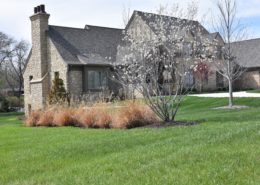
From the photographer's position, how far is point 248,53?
4122cm

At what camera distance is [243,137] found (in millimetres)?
8133

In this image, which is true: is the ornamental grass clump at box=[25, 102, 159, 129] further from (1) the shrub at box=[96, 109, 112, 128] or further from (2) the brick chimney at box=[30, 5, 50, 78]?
(2) the brick chimney at box=[30, 5, 50, 78]

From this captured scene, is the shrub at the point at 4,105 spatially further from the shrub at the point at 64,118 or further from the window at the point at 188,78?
the shrub at the point at 64,118

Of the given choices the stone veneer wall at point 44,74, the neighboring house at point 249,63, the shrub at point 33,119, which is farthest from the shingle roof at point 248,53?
the shrub at point 33,119

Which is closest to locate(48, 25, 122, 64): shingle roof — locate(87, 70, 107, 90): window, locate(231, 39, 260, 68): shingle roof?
locate(87, 70, 107, 90): window

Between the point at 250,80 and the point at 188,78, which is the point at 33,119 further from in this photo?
the point at 250,80

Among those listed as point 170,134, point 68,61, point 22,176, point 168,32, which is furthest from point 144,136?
point 68,61

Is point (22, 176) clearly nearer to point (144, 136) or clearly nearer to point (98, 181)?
point (98, 181)

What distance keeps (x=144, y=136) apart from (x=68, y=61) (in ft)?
72.8

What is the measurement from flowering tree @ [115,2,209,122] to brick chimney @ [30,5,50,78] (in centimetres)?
1884

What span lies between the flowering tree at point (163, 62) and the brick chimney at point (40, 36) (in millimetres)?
18844

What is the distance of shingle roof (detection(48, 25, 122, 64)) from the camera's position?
32.3 m

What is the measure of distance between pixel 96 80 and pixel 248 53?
53.6ft

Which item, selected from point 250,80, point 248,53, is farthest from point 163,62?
point 248,53
